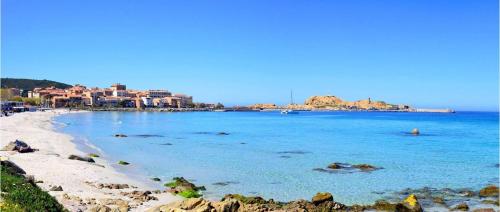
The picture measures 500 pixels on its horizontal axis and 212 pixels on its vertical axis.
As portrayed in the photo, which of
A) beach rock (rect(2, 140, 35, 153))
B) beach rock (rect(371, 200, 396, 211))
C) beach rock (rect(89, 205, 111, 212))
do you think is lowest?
beach rock (rect(371, 200, 396, 211))

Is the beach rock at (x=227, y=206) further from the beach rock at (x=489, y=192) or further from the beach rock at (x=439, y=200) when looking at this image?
the beach rock at (x=489, y=192)

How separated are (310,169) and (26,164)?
532 inches

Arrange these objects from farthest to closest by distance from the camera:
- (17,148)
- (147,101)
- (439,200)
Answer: (147,101) → (17,148) → (439,200)

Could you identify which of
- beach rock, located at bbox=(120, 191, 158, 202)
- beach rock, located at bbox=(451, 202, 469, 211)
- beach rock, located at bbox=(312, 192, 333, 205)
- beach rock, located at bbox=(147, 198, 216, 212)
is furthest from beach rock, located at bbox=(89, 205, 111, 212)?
beach rock, located at bbox=(451, 202, 469, 211)

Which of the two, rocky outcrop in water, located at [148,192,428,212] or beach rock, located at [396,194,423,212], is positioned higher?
rocky outcrop in water, located at [148,192,428,212]

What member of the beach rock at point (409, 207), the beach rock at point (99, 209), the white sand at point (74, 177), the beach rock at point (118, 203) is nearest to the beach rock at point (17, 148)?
the white sand at point (74, 177)

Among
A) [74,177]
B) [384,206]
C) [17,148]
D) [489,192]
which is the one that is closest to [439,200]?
[489,192]

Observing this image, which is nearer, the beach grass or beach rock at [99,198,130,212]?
the beach grass

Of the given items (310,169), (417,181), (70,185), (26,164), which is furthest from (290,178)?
(26,164)

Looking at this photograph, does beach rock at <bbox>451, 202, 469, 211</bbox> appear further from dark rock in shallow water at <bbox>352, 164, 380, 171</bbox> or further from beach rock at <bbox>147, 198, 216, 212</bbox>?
dark rock in shallow water at <bbox>352, 164, 380, 171</bbox>

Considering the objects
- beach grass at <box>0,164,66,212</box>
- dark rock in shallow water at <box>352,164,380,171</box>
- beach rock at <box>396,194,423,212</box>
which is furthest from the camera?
dark rock in shallow water at <box>352,164,380,171</box>

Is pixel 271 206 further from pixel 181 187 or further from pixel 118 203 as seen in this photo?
pixel 181 187

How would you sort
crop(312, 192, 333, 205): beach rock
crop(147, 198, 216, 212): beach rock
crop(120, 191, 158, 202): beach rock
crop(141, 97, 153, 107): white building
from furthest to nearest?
crop(141, 97, 153, 107): white building, crop(120, 191, 158, 202): beach rock, crop(312, 192, 333, 205): beach rock, crop(147, 198, 216, 212): beach rock

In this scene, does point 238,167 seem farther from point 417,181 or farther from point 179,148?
point 179,148
